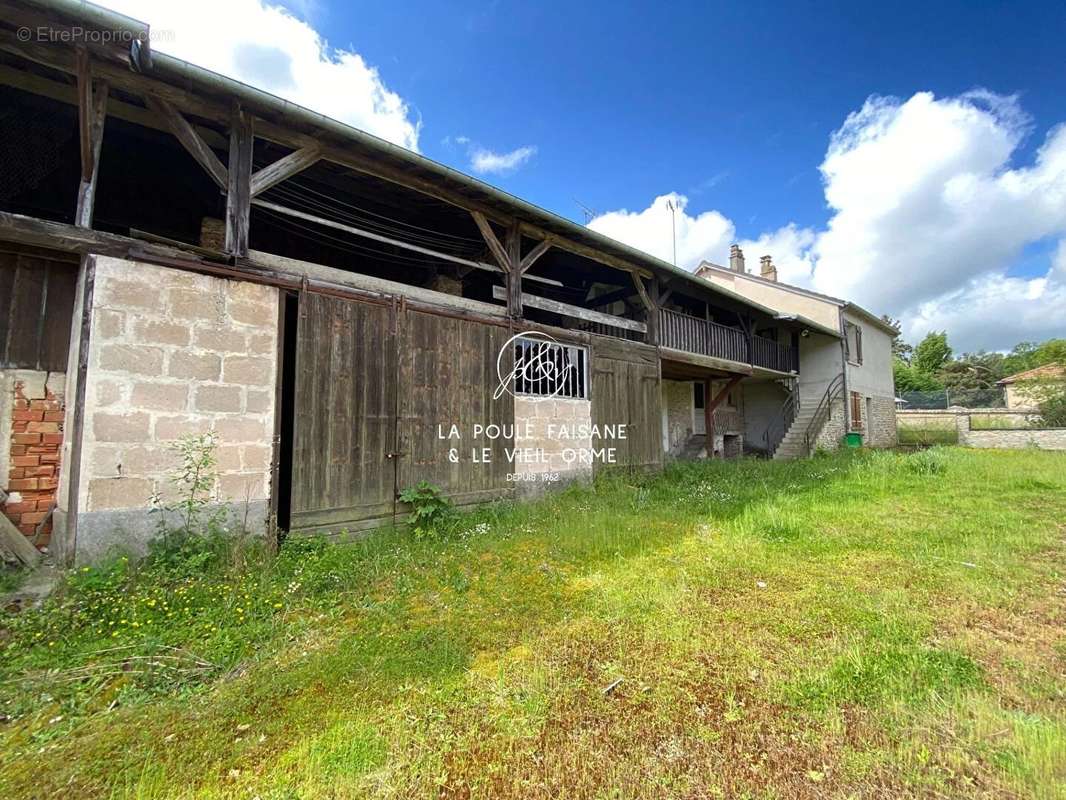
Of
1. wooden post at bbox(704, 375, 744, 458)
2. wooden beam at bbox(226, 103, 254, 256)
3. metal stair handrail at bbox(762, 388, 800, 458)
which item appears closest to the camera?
wooden beam at bbox(226, 103, 254, 256)

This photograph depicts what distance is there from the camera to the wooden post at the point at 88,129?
3.63 m

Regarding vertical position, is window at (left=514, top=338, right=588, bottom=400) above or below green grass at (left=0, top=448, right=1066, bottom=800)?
above

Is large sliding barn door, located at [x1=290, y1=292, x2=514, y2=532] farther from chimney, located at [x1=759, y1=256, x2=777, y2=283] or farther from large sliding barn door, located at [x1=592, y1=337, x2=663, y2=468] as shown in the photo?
chimney, located at [x1=759, y1=256, x2=777, y2=283]

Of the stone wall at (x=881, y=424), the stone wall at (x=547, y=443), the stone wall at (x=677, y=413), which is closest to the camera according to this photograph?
the stone wall at (x=547, y=443)

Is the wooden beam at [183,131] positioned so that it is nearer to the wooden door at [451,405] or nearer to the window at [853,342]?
the wooden door at [451,405]

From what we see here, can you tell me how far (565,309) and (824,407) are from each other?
1171 cm

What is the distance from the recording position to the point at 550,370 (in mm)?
7273

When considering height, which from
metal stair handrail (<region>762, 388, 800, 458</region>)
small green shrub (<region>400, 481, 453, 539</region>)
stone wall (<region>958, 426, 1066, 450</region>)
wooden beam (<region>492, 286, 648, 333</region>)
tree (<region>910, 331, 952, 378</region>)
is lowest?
small green shrub (<region>400, 481, 453, 539</region>)

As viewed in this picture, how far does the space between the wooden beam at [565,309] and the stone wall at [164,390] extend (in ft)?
10.2

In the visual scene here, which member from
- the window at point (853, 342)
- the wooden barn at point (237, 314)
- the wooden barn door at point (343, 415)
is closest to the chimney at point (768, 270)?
the window at point (853, 342)

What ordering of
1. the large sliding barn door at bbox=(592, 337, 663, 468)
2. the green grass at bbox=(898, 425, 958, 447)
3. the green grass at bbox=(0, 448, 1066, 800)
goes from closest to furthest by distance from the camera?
the green grass at bbox=(0, 448, 1066, 800)
the large sliding barn door at bbox=(592, 337, 663, 468)
the green grass at bbox=(898, 425, 958, 447)

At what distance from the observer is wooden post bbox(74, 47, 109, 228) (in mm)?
3635

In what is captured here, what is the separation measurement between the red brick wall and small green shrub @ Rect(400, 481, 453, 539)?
10.2 feet

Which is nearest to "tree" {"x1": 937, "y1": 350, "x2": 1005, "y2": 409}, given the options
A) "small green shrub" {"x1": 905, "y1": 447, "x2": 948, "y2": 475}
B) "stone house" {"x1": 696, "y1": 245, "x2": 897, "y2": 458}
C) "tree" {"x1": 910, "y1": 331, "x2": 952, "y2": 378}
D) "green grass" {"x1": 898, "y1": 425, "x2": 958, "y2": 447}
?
"tree" {"x1": 910, "y1": 331, "x2": 952, "y2": 378}
